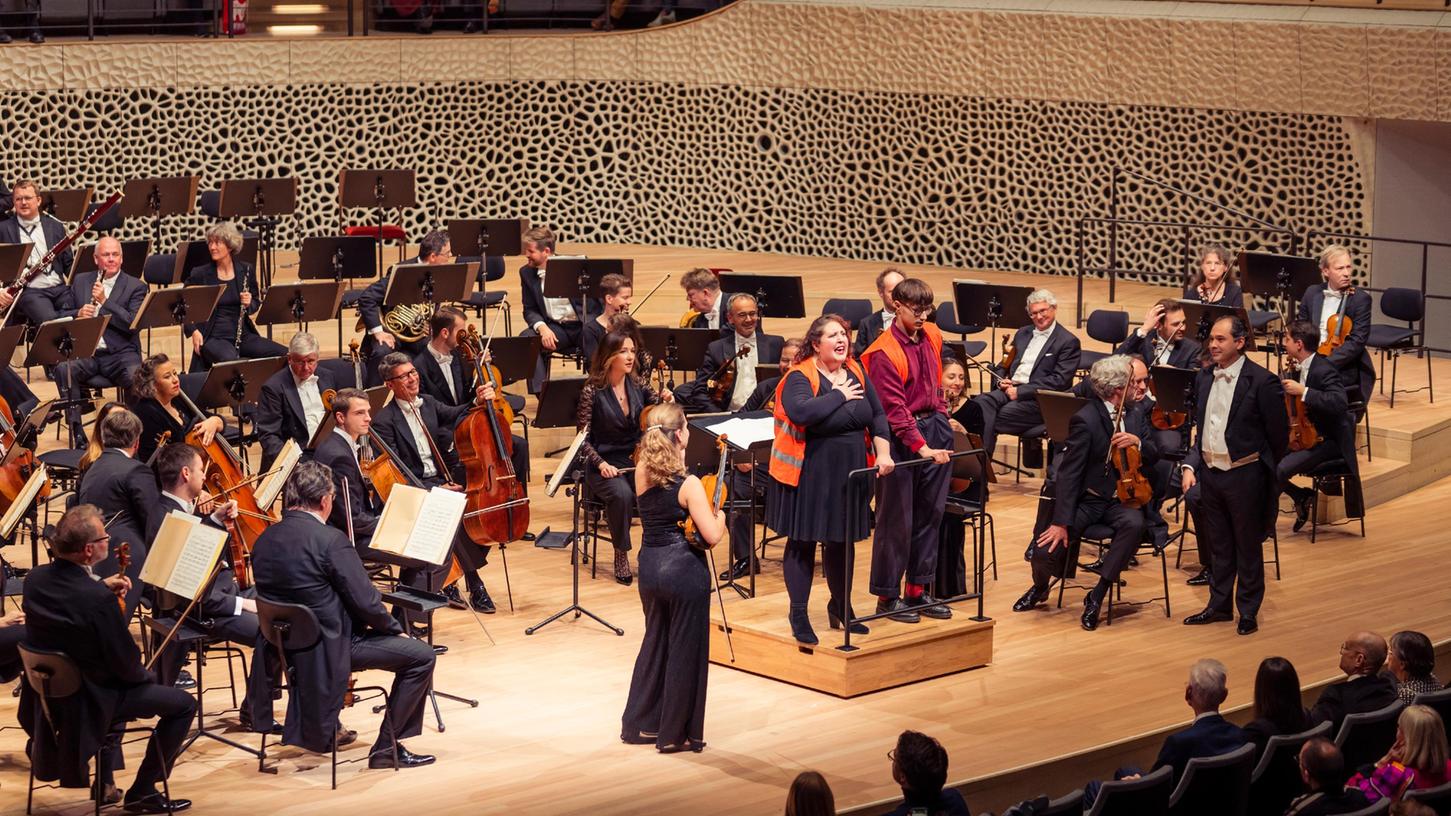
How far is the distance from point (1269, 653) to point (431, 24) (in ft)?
36.0

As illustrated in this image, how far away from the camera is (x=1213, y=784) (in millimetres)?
6051

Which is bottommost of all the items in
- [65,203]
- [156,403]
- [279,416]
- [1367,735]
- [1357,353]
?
[1367,735]

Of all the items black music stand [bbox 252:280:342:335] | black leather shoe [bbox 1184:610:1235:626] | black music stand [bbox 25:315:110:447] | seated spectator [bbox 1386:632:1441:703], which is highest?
black music stand [bbox 252:280:342:335]

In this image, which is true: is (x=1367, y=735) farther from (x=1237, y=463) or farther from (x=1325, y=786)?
(x=1237, y=463)

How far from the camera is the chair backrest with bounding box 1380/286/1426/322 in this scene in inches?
475

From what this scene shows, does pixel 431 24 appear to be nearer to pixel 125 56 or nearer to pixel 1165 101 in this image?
pixel 125 56

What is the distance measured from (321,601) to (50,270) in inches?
233

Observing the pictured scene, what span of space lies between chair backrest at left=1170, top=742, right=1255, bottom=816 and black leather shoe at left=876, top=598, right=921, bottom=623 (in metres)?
2.22

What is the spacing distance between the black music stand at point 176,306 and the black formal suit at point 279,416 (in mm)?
1144

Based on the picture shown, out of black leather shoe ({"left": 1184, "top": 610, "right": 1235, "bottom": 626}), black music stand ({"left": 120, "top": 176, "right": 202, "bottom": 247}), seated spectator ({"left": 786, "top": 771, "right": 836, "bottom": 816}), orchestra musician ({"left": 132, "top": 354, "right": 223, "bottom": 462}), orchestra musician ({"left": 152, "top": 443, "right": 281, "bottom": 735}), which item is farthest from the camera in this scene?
black music stand ({"left": 120, "top": 176, "right": 202, "bottom": 247})

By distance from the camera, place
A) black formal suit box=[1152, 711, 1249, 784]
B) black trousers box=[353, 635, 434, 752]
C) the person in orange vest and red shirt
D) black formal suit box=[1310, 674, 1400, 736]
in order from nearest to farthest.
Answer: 1. black formal suit box=[1152, 711, 1249, 784]
2. black formal suit box=[1310, 674, 1400, 736]
3. black trousers box=[353, 635, 434, 752]
4. the person in orange vest and red shirt

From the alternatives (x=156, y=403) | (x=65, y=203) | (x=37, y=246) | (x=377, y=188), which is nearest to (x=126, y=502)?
(x=156, y=403)

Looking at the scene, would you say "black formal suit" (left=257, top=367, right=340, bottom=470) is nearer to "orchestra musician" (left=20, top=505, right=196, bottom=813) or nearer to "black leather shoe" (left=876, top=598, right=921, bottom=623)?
"orchestra musician" (left=20, top=505, right=196, bottom=813)

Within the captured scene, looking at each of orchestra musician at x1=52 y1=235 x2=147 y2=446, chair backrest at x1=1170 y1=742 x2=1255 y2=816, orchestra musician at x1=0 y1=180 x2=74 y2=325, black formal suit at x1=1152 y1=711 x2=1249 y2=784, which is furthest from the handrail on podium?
orchestra musician at x1=0 y1=180 x2=74 y2=325
